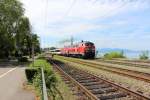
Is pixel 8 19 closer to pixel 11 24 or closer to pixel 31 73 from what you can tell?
pixel 11 24

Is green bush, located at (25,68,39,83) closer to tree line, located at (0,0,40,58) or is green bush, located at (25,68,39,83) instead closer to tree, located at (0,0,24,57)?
tree line, located at (0,0,40,58)

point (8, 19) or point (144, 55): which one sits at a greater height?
point (8, 19)

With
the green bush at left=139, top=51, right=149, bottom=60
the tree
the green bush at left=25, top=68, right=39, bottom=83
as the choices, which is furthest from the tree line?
the green bush at left=25, top=68, right=39, bottom=83

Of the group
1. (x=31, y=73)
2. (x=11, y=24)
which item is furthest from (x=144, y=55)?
(x=31, y=73)

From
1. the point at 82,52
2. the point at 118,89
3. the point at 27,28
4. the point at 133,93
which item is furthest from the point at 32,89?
the point at 27,28

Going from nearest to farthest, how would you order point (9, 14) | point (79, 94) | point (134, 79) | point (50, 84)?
point (79, 94) < point (50, 84) < point (134, 79) < point (9, 14)

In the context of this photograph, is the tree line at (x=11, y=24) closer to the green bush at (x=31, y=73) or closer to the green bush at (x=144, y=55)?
the green bush at (x=144, y=55)

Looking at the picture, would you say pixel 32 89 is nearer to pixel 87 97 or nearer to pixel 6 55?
pixel 87 97

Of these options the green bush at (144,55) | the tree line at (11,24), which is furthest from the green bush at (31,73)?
the green bush at (144,55)

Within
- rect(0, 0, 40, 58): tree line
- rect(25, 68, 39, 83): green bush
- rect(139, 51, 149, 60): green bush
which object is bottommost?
rect(25, 68, 39, 83): green bush

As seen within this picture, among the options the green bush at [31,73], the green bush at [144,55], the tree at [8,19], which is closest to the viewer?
the green bush at [31,73]

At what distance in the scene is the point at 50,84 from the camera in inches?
676

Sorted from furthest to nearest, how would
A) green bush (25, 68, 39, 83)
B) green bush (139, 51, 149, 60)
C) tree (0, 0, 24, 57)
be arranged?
tree (0, 0, 24, 57), green bush (139, 51, 149, 60), green bush (25, 68, 39, 83)

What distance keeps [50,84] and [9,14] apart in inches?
1595
